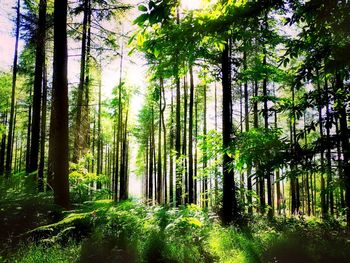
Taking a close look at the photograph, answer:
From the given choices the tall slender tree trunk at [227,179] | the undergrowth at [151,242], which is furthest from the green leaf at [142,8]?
the tall slender tree trunk at [227,179]

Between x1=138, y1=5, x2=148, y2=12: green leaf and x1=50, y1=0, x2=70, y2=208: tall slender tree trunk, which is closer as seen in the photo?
x1=138, y1=5, x2=148, y2=12: green leaf

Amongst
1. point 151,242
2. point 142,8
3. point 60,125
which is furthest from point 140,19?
point 60,125

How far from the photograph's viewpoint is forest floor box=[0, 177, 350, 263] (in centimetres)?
579

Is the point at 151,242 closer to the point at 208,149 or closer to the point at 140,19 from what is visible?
the point at 208,149

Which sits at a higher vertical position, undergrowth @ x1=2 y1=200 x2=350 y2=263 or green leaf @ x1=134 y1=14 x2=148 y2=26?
green leaf @ x1=134 y1=14 x2=148 y2=26

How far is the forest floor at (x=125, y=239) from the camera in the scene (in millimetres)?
5789

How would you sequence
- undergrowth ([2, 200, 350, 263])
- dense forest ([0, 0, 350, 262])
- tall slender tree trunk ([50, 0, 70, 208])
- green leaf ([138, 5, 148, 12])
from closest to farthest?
green leaf ([138, 5, 148, 12]), dense forest ([0, 0, 350, 262]), undergrowth ([2, 200, 350, 263]), tall slender tree trunk ([50, 0, 70, 208])

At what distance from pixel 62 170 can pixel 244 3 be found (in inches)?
242

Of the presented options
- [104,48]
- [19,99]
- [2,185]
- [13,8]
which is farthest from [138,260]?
[19,99]

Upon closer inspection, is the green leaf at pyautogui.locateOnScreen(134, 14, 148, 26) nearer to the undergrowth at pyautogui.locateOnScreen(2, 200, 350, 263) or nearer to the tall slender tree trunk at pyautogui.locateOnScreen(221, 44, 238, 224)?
the undergrowth at pyautogui.locateOnScreen(2, 200, 350, 263)

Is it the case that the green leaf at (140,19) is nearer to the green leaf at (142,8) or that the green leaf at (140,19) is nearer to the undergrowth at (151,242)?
the green leaf at (142,8)

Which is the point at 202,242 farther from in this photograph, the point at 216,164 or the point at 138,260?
the point at 216,164

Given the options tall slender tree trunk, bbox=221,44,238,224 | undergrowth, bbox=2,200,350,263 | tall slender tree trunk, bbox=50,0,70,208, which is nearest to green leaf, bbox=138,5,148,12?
undergrowth, bbox=2,200,350,263

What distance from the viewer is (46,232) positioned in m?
6.84
